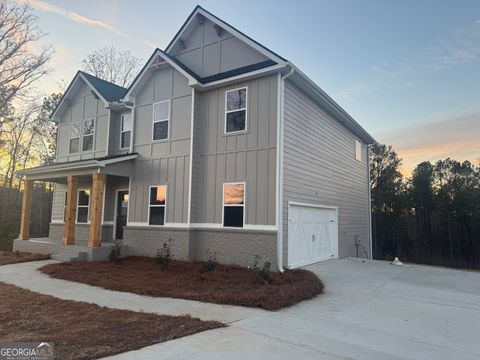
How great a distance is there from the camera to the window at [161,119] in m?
13.1

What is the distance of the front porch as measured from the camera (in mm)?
12555

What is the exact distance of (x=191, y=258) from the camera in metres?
11.6

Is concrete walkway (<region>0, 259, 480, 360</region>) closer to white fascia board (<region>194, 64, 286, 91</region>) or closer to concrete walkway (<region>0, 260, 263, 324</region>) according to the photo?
concrete walkway (<region>0, 260, 263, 324</region>)

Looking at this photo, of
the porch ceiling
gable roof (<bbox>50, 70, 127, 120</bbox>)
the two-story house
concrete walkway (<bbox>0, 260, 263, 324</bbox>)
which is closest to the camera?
concrete walkway (<bbox>0, 260, 263, 324</bbox>)

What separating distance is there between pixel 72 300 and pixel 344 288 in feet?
21.6

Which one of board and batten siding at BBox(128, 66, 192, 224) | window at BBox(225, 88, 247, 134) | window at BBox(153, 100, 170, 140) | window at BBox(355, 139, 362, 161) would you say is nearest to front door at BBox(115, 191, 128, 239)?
board and batten siding at BBox(128, 66, 192, 224)

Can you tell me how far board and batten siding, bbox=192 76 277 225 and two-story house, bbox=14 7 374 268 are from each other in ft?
0.11

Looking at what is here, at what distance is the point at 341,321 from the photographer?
619 centimetres

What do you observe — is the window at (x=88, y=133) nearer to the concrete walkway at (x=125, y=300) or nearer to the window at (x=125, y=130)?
the window at (x=125, y=130)

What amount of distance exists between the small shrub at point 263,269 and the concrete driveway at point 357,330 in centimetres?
151

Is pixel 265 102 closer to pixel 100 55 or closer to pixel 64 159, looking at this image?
pixel 64 159

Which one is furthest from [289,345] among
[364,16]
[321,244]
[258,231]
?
[364,16]

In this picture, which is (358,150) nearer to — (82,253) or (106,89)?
(106,89)

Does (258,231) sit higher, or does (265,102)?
(265,102)
